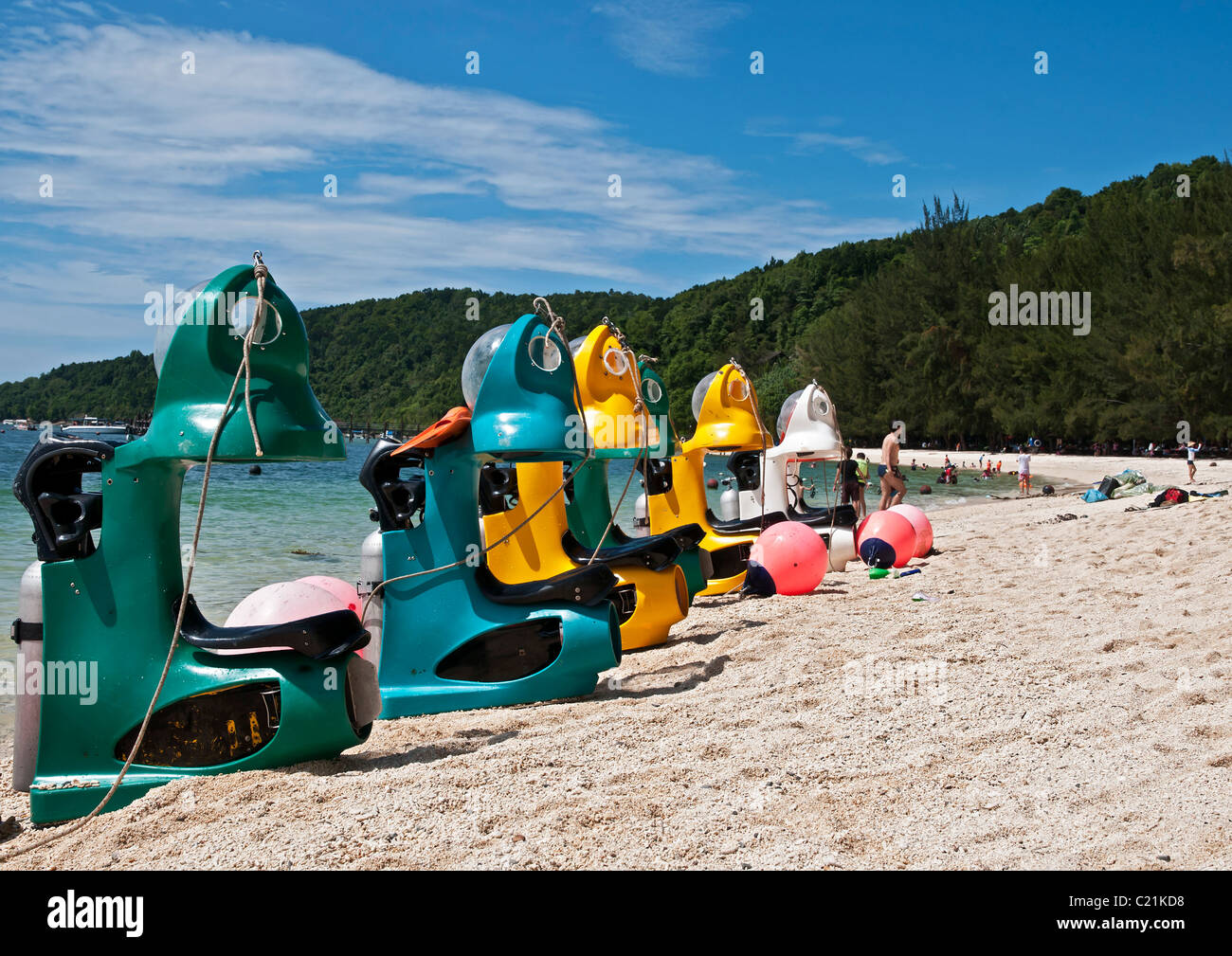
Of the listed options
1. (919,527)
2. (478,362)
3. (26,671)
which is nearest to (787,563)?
(919,527)

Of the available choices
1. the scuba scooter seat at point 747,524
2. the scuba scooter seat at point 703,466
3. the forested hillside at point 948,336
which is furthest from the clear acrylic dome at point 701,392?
the forested hillside at point 948,336

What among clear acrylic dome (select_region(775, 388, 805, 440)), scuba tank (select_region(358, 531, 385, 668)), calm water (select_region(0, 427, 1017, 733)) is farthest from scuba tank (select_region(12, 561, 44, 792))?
clear acrylic dome (select_region(775, 388, 805, 440))

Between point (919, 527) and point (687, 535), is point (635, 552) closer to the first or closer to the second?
point (687, 535)

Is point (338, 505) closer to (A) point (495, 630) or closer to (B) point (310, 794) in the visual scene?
(A) point (495, 630)

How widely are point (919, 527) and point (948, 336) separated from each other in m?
49.7

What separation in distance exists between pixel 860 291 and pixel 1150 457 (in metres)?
29.2

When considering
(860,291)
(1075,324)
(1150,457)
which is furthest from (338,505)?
(860,291)

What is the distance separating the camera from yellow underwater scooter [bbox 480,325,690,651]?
675 cm

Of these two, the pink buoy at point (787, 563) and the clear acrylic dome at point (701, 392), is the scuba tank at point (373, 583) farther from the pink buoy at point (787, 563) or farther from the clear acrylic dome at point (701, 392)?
the clear acrylic dome at point (701, 392)

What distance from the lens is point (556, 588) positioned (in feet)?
19.3

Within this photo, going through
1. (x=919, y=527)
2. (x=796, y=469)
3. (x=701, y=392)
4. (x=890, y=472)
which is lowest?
(x=919, y=527)

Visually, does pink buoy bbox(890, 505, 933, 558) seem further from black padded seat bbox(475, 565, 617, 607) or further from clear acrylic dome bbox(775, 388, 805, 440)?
black padded seat bbox(475, 565, 617, 607)

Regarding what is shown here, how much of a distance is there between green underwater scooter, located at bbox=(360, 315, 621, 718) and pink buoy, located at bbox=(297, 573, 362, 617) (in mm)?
232

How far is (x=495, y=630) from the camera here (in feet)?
18.9
